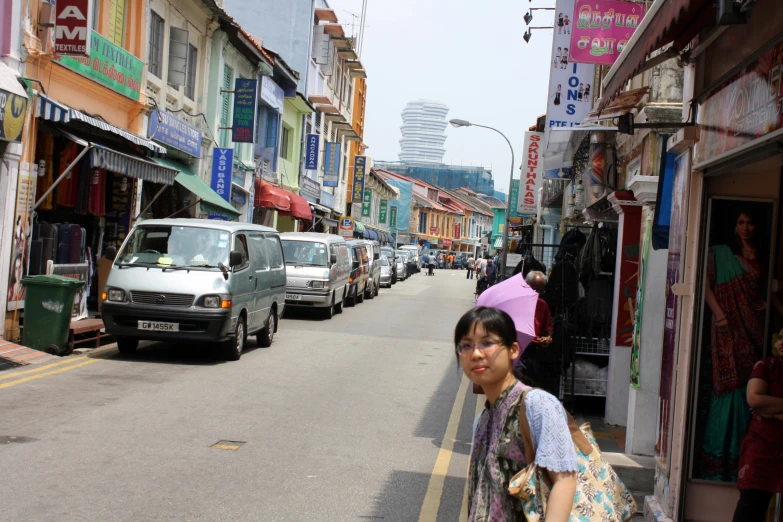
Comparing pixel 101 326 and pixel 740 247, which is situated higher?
pixel 740 247

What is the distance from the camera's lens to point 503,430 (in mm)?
2975

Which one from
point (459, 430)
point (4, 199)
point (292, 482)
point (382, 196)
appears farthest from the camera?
point (382, 196)

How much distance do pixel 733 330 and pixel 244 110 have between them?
21.1m

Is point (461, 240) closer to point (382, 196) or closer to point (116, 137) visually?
point (382, 196)

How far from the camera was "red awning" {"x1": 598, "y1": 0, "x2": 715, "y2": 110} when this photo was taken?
4379mm

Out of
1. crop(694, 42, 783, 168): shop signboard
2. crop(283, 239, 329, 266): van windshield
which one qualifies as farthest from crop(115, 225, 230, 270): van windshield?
crop(694, 42, 783, 168): shop signboard

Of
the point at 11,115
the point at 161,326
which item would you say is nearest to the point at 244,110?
the point at 11,115

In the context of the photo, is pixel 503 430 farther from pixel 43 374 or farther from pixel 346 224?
pixel 346 224

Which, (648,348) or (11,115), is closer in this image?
(648,348)


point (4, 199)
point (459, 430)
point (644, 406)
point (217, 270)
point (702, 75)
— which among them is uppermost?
point (702, 75)

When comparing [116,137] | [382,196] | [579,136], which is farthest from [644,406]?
[382,196]

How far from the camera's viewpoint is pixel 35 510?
551 cm

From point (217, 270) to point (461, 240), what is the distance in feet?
324

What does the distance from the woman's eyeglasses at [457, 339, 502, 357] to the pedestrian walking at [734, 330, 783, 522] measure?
2.27 meters
